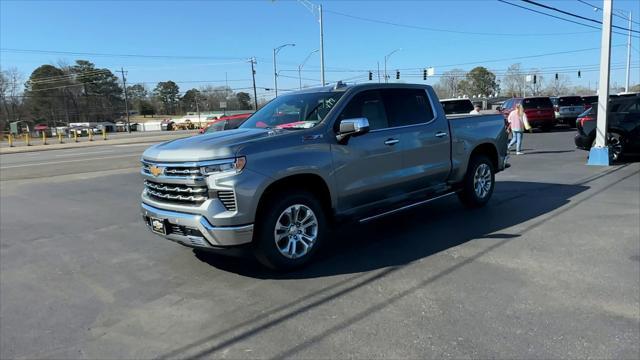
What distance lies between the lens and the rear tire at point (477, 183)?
722cm

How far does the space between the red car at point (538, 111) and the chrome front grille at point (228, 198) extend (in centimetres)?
2288

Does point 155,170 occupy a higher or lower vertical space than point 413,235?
higher

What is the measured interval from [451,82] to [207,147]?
119320 millimetres

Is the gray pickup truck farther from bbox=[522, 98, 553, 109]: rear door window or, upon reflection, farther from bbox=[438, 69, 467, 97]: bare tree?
bbox=[438, 69, 467, 97]: bare tree

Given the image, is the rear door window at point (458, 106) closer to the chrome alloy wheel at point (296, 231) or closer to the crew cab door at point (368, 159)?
the crew cab door at point (368, 159)

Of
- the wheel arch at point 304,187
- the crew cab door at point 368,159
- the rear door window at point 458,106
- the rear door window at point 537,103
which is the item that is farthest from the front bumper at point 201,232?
the rear door window at point 537,103

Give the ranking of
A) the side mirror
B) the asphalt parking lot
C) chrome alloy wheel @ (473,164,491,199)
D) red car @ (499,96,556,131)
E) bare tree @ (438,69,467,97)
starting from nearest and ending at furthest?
the asphalt parking lot, the side mirror, chrome alloy wheel @ (473,164,491,199), red car @ (499,96,556,131), bare tree @ (438,69,467,97)

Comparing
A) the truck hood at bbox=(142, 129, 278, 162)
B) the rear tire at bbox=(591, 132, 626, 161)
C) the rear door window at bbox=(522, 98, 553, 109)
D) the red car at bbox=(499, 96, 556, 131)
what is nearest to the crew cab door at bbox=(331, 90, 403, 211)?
the truck hood at bbox=(142, 129, 278, 162)

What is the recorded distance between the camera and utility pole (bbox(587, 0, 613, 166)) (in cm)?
1208

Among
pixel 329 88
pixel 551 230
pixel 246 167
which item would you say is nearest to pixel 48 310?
pixel 246 167

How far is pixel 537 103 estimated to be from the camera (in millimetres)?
25297

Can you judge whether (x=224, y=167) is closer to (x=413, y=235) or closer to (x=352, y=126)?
(x=352, y=126)

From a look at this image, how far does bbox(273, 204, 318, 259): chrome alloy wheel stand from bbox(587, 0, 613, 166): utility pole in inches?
400

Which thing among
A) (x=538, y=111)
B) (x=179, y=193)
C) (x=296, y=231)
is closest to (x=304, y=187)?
(x=296, y=231)
